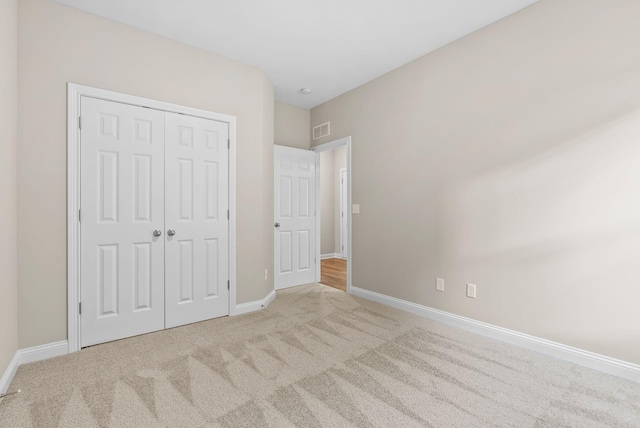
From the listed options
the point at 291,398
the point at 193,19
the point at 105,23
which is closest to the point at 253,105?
the point at 193,19

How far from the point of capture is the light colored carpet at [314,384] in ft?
5.05

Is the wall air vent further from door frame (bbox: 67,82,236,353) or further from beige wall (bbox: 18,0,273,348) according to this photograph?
door frame (bbox: 67,82,236,353)

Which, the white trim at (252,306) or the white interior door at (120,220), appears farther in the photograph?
the white trim at (252,306)

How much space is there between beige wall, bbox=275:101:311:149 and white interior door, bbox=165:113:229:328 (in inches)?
51.2

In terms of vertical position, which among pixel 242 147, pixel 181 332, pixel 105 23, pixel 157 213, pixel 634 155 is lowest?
pixel 181 332

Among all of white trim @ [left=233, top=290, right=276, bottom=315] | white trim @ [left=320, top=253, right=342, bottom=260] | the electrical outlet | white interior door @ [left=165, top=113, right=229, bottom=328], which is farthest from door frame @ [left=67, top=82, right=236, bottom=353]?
white trim @ [left=320, top=253, right=342, bottom=260]

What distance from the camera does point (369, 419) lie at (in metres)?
1.52

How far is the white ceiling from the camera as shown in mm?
2297

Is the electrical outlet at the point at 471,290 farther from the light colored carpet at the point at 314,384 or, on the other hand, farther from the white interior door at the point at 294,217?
the white interior door at the point at 294,217

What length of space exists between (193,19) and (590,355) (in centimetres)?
403

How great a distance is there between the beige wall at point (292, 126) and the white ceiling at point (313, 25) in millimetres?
962

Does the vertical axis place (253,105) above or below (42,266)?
above

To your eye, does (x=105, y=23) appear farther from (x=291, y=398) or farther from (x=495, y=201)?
(x=495, y=201)

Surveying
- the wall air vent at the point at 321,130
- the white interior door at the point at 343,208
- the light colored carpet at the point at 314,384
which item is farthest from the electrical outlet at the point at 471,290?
the white interior door at the point at 343,208
